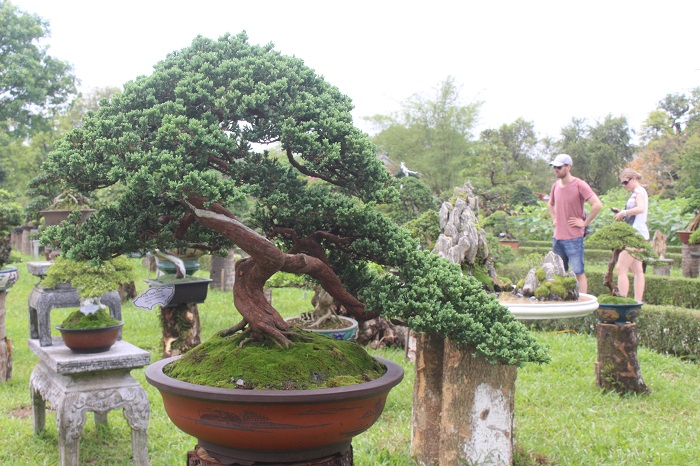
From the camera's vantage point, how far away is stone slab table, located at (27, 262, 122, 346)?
4.25 meters

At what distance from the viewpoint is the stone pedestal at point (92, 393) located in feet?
11.6

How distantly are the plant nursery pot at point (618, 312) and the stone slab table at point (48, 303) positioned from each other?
3.83m

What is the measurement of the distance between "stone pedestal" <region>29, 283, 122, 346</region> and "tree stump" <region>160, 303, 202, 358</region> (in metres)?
1.71

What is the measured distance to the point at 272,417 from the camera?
189cm

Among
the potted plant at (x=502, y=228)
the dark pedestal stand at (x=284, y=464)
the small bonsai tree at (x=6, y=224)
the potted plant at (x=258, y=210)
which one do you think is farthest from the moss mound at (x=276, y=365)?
the potted plant at (x=502, y=228)

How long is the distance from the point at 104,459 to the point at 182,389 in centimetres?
251

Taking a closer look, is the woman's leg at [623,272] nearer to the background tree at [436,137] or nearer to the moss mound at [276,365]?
the moss mound at [276,365]

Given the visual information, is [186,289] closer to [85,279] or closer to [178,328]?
[178,328]

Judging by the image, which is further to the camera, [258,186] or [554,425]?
[554,425]

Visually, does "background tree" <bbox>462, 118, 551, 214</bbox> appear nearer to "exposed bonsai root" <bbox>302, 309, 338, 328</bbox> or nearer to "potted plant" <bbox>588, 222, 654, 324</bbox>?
"exposed bonsai root" <bbox>302, 309, 338, 328</bbox>

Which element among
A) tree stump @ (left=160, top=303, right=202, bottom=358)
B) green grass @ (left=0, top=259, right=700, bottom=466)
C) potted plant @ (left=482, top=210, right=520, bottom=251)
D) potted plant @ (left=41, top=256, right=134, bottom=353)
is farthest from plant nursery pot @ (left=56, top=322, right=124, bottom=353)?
potted plant @ (left=482, top=210, right=520, bottom=251)

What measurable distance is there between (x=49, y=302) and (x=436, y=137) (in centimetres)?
→ 1917

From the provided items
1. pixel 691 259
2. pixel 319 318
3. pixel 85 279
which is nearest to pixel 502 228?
pixel 691 259

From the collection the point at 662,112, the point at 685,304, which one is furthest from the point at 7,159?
the point at 662,112
